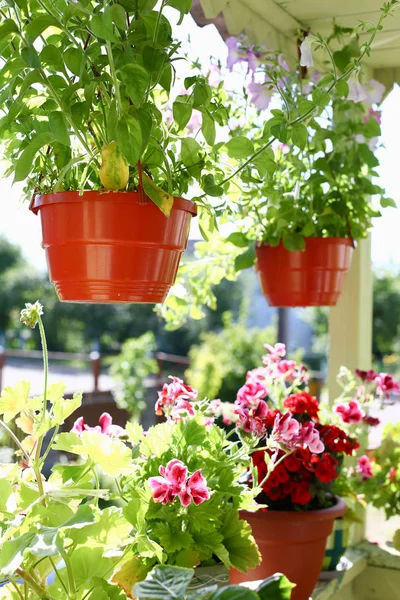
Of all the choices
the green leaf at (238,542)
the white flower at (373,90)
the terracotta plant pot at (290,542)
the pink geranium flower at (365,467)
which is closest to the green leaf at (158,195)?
the green leaf at (238,542)

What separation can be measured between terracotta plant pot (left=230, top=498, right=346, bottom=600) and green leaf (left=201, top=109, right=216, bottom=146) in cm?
72

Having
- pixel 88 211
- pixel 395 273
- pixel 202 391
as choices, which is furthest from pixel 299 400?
pixel 395 273

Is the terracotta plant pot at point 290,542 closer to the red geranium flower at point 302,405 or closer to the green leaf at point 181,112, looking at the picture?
the red geranium flower at point 302,405

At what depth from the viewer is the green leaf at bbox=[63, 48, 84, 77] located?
28.9 inches

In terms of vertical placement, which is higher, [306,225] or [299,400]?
[306,225]

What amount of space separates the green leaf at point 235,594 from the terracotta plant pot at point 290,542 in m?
0.69

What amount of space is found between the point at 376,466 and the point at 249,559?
3.52 ft

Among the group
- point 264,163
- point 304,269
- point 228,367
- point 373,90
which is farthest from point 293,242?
point 228,367

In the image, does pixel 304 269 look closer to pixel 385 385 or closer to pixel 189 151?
pixel 385 385

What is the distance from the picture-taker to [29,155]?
75 centimetres

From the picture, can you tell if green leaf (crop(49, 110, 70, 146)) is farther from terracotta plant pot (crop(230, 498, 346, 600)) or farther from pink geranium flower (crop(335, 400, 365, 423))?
pink geranium flower (crop(335, 400, 365, 423))

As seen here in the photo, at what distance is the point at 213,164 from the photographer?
0.91 meters

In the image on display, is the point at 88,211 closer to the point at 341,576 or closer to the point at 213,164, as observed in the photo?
the point at 213,164

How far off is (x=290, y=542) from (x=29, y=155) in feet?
2.79
